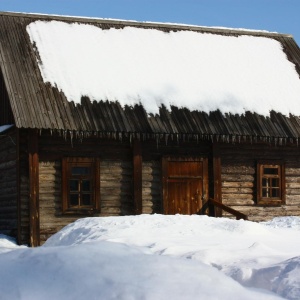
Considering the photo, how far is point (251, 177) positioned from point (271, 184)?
0.75 metres

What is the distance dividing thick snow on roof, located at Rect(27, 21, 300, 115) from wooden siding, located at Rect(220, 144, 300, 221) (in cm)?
107

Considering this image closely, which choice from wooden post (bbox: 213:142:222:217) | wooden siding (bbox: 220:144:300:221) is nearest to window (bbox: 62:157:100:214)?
wooden post (bbox: 213:142:222:217)

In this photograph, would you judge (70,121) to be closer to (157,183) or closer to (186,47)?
(157,183)

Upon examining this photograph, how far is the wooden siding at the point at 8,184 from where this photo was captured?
1567cm

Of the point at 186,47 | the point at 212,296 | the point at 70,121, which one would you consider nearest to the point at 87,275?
the point at 212,296

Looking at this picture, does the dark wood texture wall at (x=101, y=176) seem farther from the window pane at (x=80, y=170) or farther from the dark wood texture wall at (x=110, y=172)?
the window pane at (x=80, y=170)

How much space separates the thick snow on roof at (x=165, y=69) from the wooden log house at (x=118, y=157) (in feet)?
1.06

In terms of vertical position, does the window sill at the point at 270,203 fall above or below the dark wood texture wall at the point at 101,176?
below

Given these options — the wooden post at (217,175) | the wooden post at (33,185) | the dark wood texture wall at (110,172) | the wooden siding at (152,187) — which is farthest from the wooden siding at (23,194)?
the wooden post at (217,175)

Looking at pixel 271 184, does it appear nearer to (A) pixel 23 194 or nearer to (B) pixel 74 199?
(B) pixel 74 199

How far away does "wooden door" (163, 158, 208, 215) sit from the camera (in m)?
16.5

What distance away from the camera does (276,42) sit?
2117 cm

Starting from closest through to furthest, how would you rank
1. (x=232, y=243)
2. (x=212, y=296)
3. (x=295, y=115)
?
1. (x=212, y=296)
2. (x=232, y=243)
3. (x=295, y=115)

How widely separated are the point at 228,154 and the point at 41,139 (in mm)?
4979
